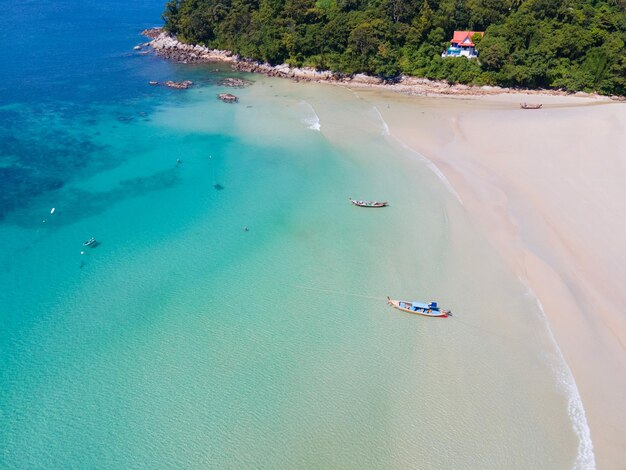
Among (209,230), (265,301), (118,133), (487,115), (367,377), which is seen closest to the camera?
(367,377)

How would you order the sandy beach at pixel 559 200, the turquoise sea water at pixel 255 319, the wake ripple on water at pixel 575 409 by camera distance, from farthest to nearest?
the sandy beach at pixel 559 200
the turquoise sea water at pixel 255 319
the wake ripple on water at pixel 575 409

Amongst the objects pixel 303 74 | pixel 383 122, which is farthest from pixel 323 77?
pixel 383 122

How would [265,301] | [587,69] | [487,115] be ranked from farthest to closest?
[587,69] < [487,115] < [265,301]

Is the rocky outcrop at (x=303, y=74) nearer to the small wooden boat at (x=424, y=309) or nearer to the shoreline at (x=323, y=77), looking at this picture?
the shoreline at (x=323, y=77)

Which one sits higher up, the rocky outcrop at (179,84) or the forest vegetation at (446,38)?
the forest vegetation at (446,38)

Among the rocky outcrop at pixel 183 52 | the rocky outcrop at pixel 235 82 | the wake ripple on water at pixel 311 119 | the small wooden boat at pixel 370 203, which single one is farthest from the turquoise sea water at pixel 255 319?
the rocky outcrop at pixel 183 52

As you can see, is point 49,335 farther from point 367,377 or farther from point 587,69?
point 587,69

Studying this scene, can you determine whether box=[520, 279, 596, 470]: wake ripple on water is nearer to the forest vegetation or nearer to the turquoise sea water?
the turquoise sea water

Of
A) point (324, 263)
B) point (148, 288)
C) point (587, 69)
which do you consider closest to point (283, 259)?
point (324, 263)
